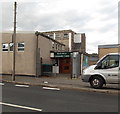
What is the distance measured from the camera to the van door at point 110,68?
13.2 metres

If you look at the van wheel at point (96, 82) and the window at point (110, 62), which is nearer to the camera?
the window at point (110, 62)

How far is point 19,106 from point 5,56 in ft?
56.2

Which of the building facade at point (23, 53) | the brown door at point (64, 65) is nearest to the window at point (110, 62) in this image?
the building facade at point (23, 53)

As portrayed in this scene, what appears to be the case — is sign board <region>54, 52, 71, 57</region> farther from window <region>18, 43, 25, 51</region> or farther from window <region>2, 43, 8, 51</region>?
window <region>2, 43, 8, 51</region>

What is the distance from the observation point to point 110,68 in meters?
13.3

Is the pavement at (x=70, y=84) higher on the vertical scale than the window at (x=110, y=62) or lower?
lower

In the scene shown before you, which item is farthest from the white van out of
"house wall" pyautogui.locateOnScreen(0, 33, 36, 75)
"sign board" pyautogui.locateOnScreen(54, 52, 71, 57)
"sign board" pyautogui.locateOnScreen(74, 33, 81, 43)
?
"sign board" pyautogui.locateOnScreen(74, 33, 81, 43)

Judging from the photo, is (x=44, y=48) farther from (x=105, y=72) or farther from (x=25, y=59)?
(x=105, y=72)

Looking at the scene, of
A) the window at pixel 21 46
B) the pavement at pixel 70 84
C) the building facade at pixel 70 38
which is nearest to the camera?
the pavement at pixel 70 84

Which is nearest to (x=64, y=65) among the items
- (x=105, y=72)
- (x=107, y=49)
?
(x=107, y=49)

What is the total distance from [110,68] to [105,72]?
14.8 inches

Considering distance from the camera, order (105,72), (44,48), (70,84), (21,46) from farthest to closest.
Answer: (44,48) < (21,46) < (70,84) < (105,72)

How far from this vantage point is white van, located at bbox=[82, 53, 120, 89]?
13.2 m

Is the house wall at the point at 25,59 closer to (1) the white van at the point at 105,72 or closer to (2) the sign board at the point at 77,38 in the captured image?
(1) the white van at the point at 105,72
